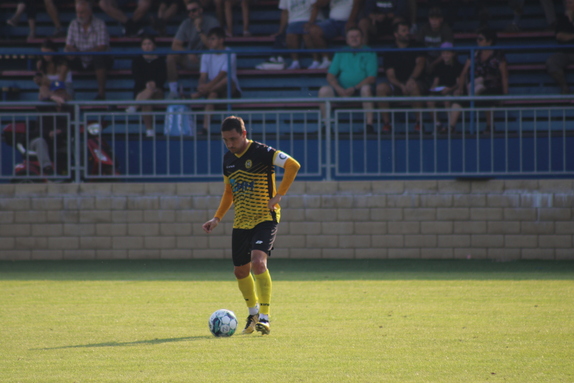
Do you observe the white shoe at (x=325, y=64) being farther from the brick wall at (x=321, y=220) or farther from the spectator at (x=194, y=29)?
the brick wall at (x=321, y=220)

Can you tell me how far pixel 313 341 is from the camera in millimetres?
6418

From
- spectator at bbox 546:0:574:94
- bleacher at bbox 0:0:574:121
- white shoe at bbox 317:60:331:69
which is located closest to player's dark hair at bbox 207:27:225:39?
bleacher at bbox 0:0:574:121

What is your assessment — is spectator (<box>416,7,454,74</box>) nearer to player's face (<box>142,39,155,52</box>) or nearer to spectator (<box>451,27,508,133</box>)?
spectator (<box>451,27,508,133</box>)

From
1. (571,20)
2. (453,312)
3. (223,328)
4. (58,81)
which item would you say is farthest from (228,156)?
(571,20)

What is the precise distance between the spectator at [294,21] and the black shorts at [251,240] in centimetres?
939

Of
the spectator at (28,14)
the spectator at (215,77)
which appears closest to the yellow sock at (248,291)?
the spectator at (215,77)

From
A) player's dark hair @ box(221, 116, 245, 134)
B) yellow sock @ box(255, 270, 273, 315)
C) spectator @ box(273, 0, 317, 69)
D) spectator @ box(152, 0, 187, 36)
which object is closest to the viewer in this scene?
player's dark hair @ box(221, 116, 245, 134)

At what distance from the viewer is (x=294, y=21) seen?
16812 mm

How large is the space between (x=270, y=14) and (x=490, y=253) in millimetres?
7992

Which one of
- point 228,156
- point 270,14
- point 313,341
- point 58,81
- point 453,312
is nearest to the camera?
point 313,341

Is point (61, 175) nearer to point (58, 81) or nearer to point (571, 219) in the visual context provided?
point (58, 81)

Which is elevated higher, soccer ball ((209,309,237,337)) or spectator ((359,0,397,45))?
spectator ((359,0,397,45))

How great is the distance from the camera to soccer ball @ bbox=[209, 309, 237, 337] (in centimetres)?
671

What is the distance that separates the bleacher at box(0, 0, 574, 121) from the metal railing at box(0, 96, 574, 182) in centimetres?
245
